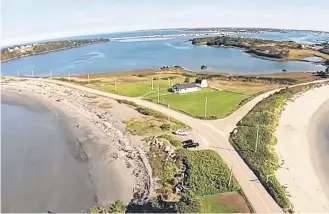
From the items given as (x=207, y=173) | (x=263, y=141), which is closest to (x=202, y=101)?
(x=263, y=141)

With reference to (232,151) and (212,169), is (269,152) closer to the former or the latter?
(232,151)

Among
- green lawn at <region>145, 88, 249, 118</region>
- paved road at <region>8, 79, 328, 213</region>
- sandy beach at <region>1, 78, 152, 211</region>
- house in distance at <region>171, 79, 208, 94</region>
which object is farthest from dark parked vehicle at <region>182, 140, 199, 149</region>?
house in distance at <region>171, 79, 208, 94</region>

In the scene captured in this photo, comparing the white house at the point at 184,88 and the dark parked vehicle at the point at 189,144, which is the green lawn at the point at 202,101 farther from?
the dark parked vehicle at the point at 189,144

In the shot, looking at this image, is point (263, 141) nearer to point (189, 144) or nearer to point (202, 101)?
point (189, 144)

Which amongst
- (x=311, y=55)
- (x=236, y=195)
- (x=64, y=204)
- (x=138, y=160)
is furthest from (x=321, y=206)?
(x=311, y=55)

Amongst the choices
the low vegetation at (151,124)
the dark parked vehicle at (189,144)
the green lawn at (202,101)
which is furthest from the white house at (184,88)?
the dark parked vehicle at (189,144)
